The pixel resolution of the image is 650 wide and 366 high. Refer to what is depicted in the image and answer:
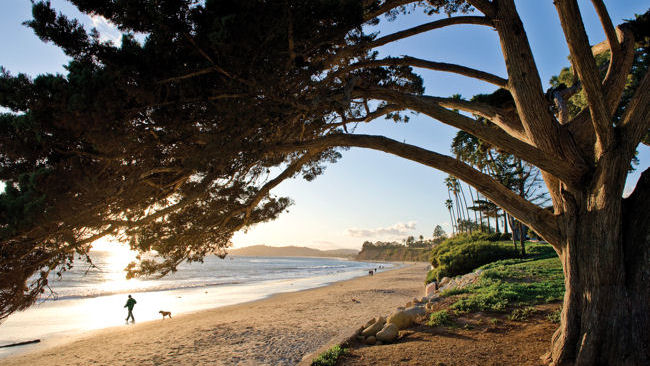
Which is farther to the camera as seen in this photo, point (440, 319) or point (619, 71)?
point (440, 319)

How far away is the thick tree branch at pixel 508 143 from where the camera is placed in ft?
13.0

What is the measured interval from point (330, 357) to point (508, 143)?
13.4ft

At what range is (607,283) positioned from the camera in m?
3.79

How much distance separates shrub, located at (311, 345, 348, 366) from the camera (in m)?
4.99

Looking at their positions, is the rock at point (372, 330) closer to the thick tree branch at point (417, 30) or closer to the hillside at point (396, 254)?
the thick tree branch at point (417, 30)

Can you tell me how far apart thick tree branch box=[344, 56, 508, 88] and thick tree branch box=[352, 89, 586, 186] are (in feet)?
4.86

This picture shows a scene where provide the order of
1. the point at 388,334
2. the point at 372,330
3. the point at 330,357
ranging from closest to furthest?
the point at 330,357 < the point at 388,334 < the point at 372,330

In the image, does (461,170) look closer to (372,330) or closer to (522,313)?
(522,313)

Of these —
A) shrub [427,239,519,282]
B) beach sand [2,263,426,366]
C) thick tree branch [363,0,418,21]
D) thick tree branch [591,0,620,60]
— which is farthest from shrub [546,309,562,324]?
shrub [427,239,519,282]

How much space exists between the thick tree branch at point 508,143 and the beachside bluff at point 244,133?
2cm

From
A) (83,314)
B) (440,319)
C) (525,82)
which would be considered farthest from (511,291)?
(83,314)

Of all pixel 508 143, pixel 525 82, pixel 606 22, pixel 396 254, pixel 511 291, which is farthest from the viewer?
pixel 396 254

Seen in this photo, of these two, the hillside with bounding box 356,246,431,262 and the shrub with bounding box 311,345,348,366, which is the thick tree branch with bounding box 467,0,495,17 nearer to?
the shrub with bounding box 311,345,348,366

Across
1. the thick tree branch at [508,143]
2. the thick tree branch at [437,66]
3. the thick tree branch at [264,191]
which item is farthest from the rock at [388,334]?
the thick tree branch at [437,66]
